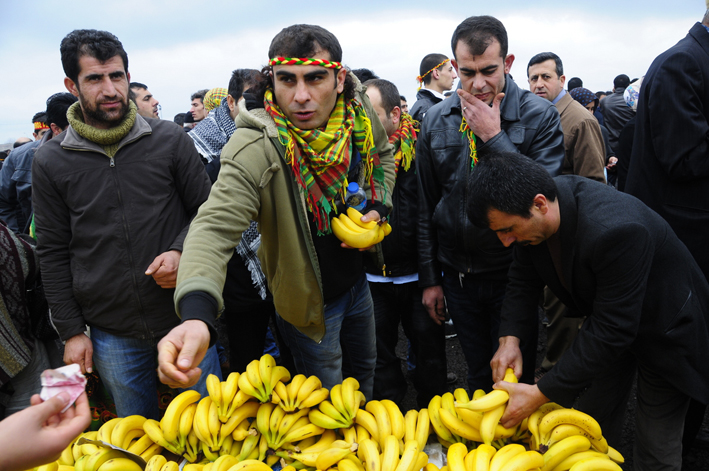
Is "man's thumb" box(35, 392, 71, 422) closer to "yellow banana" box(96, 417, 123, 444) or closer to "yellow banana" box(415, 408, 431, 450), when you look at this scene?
"yellow banana" box(96, 417, 123, 444)

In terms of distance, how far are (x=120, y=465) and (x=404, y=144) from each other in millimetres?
2480

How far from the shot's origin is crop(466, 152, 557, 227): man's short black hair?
1.74m

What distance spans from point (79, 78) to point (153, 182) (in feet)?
2.11

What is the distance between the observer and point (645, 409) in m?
2.17

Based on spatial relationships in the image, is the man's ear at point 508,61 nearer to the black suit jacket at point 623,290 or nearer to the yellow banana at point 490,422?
Result: the black suit jacket at point 623,290

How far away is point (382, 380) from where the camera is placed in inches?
134

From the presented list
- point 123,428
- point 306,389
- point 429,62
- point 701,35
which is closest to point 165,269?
point 123,428

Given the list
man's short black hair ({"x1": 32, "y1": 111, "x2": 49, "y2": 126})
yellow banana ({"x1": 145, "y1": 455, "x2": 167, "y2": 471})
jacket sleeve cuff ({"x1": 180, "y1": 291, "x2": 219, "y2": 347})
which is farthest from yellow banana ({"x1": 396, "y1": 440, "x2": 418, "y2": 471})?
man's short black hair ({"x1": 32, "y1": 111, "x2": 49, "y2": 126})

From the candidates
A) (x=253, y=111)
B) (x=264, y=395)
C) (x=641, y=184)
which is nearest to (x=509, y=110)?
(x=641, y=184)

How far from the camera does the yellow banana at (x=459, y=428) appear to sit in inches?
71.1

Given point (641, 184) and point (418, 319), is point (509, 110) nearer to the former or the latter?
point (641, 184)

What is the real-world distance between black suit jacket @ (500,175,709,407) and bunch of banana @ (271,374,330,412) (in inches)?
35.5

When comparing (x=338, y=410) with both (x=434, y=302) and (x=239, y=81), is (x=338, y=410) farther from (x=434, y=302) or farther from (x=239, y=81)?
(x=239, y=81)

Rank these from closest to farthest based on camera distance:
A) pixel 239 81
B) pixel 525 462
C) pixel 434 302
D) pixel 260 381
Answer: pixel 525 462
pixel 260 381
pixel 434 302
pixel 239 81
